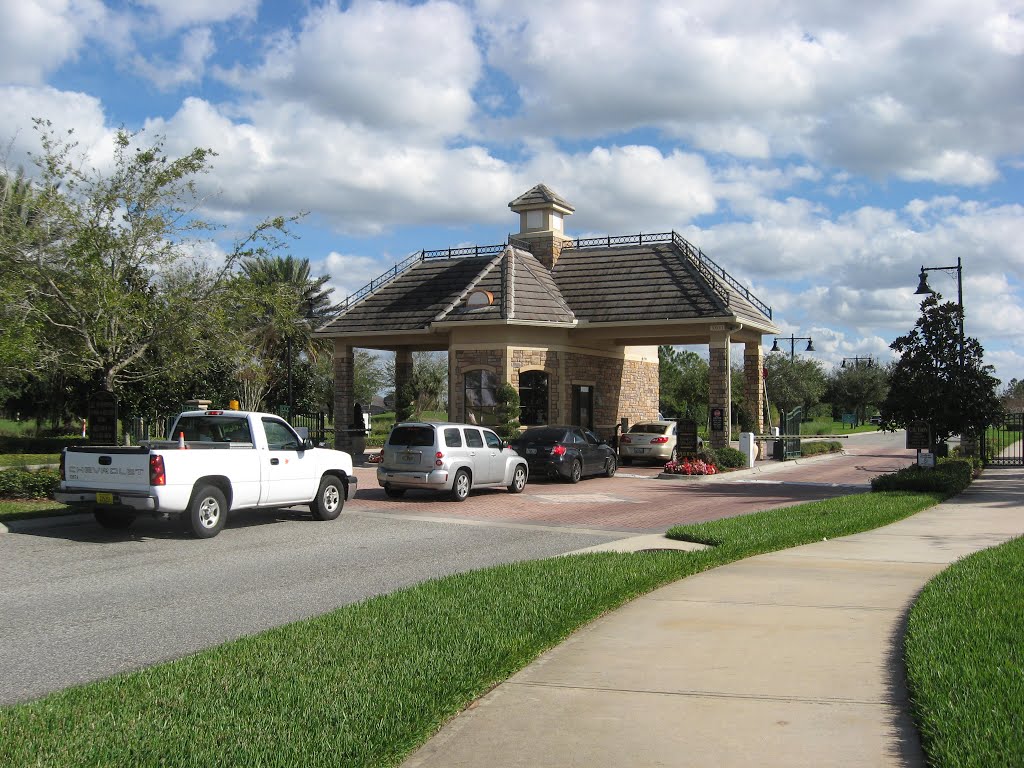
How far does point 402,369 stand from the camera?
119 feet

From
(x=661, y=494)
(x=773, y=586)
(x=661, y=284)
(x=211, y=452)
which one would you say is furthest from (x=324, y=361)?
(x=773, y=586)

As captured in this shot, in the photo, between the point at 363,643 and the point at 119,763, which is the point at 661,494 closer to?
the point at 363,643

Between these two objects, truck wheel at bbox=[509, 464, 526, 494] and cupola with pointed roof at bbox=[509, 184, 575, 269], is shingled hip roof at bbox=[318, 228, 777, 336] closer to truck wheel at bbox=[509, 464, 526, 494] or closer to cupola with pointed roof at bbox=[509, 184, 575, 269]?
cupola with pointed roof at bbox=[509, 184, 575, 269]

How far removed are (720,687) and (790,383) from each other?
63.6 m


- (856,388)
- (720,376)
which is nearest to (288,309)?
(720,376)

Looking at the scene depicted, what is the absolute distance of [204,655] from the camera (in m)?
6.45

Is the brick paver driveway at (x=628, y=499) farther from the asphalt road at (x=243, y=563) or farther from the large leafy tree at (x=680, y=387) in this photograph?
the large leafy tree at (x=680, y=387)

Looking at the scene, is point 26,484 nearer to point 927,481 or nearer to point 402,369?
point 927,481

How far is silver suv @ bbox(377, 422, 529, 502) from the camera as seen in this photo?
61.7 ft

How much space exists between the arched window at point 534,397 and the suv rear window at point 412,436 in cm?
1202

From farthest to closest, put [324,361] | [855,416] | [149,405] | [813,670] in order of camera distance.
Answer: [855,416] < [324,361] < [149,405] < [813,670]

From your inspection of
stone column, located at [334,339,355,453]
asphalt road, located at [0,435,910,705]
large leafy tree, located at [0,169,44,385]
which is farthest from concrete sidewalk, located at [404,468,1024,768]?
stone column, located at [334,339,355,453]

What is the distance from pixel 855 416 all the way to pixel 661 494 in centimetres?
6806

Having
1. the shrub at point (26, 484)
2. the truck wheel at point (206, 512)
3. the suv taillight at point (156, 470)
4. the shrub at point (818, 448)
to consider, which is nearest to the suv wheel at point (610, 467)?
the shrub at point (818, 448)
